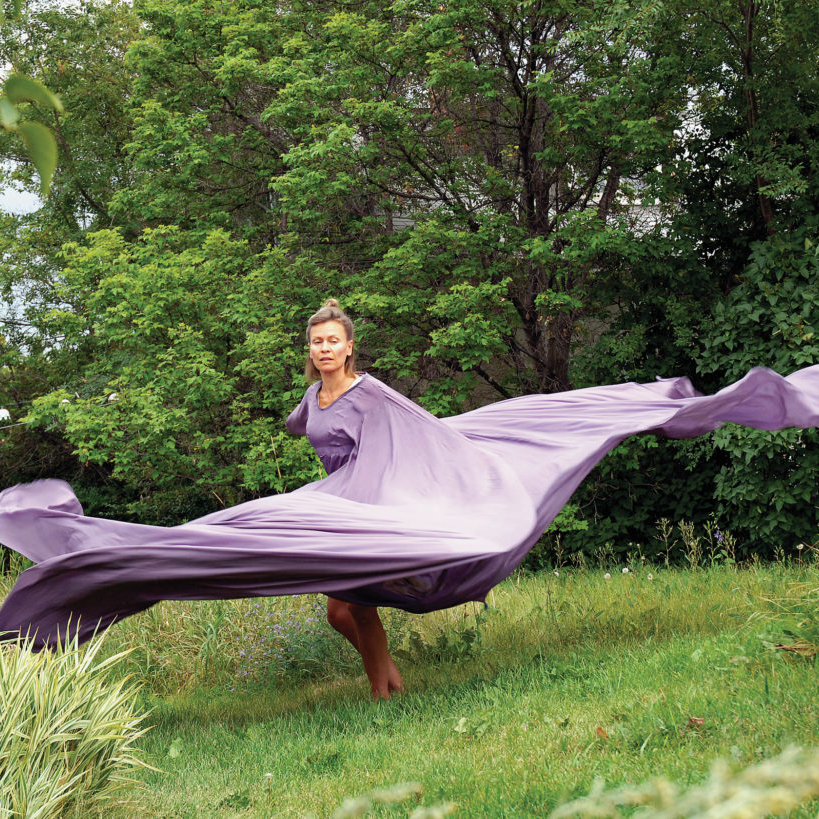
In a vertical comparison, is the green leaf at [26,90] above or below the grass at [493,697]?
above

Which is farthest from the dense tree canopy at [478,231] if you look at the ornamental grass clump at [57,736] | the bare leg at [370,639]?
the ornamental grass clump at [57,736]

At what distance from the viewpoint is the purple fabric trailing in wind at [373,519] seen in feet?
14.9

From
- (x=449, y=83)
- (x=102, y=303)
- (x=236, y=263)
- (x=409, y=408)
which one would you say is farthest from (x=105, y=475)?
(x=409, y=408)

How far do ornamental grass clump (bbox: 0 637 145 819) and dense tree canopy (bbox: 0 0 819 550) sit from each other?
233 inches

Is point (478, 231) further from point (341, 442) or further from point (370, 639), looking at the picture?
point (370, 639)

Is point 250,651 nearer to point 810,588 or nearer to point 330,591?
point 330,591

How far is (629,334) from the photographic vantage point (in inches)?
418

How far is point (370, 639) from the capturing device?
5434 mm

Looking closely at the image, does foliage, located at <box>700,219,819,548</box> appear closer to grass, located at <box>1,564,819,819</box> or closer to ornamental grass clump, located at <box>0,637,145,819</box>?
grass, located at <box>1,564,819,819</box>

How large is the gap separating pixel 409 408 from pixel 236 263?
616 cm

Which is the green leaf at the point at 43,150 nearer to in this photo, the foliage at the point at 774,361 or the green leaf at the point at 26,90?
the green leaf at the point at 26,90

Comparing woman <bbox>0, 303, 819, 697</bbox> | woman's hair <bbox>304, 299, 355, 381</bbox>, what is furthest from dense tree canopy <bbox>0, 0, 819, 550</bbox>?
woman's hair <bbox>304, 299, 355, 381</bbox>

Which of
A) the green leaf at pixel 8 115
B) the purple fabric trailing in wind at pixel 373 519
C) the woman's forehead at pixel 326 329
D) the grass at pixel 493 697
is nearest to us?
the green leaf at pixel 8 115

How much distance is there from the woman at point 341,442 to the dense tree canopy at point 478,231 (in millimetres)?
3922
